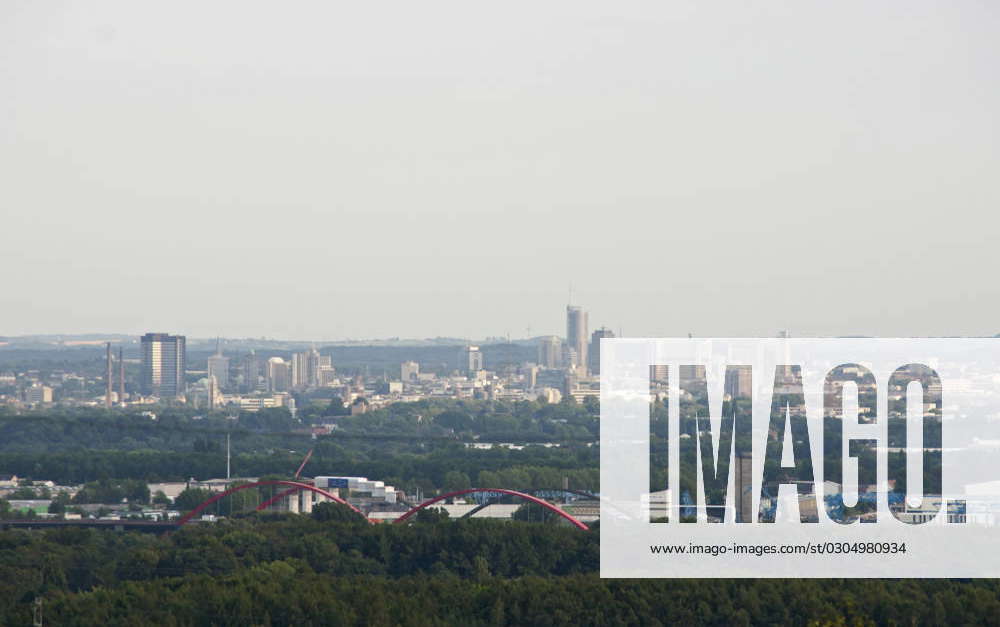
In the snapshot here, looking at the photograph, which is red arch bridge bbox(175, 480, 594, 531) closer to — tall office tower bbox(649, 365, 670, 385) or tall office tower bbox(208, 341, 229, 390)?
tall office tower bbox(649, 365, 670, 385)

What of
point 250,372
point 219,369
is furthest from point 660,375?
point 250,372

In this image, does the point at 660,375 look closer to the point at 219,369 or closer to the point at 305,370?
the point at 305,370

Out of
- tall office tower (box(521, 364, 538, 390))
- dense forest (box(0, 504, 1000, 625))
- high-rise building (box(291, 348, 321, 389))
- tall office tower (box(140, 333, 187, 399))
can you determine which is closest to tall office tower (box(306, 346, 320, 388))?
high-rise building (box(291, 348, 321, 389))

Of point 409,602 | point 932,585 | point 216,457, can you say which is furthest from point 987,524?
point 216,457

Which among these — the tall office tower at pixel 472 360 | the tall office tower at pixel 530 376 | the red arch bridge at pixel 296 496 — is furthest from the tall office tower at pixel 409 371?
the red arch bridge at pixel 296 496

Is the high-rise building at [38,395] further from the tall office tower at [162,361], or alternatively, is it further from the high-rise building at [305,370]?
the high-rise building at [305,370]
